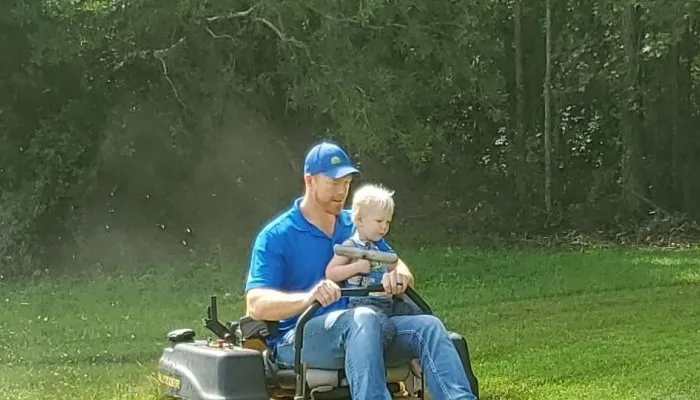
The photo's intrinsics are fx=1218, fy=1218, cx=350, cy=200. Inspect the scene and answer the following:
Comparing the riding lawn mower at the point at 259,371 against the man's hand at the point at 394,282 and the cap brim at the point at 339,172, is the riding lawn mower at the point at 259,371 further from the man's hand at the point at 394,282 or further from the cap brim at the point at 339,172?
the cap brim at the point at 339,172

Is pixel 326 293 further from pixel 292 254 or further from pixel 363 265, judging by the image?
pixel 292 254

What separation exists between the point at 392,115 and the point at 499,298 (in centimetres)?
311

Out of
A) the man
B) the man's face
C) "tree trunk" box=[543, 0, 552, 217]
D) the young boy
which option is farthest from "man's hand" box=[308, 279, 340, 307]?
"tree trunk" box=[543, 0, 552, 217]

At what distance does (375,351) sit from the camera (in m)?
3.65

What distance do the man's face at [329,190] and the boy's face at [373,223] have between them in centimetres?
16

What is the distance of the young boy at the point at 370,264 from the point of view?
3893mm

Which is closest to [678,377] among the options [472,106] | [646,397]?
[646,397]

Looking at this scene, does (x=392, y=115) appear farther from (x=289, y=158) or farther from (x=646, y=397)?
(x=646, y=397)

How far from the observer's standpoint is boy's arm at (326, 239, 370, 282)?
388 cm

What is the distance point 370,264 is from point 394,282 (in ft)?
0.33

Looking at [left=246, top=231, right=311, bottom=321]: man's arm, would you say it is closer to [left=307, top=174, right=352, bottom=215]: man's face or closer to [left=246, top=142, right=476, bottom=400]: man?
[left=246, top=142, right=476, bottom=400]: man

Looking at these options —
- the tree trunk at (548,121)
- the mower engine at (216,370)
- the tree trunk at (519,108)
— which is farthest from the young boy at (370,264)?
the tree trunk at (519,108)

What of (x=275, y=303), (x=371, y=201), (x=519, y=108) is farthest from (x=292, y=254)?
(x=519, y=108)

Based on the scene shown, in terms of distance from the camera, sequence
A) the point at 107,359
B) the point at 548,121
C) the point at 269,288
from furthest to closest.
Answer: the point at 548,121 < the point at 107,359 < the point at 269,288
